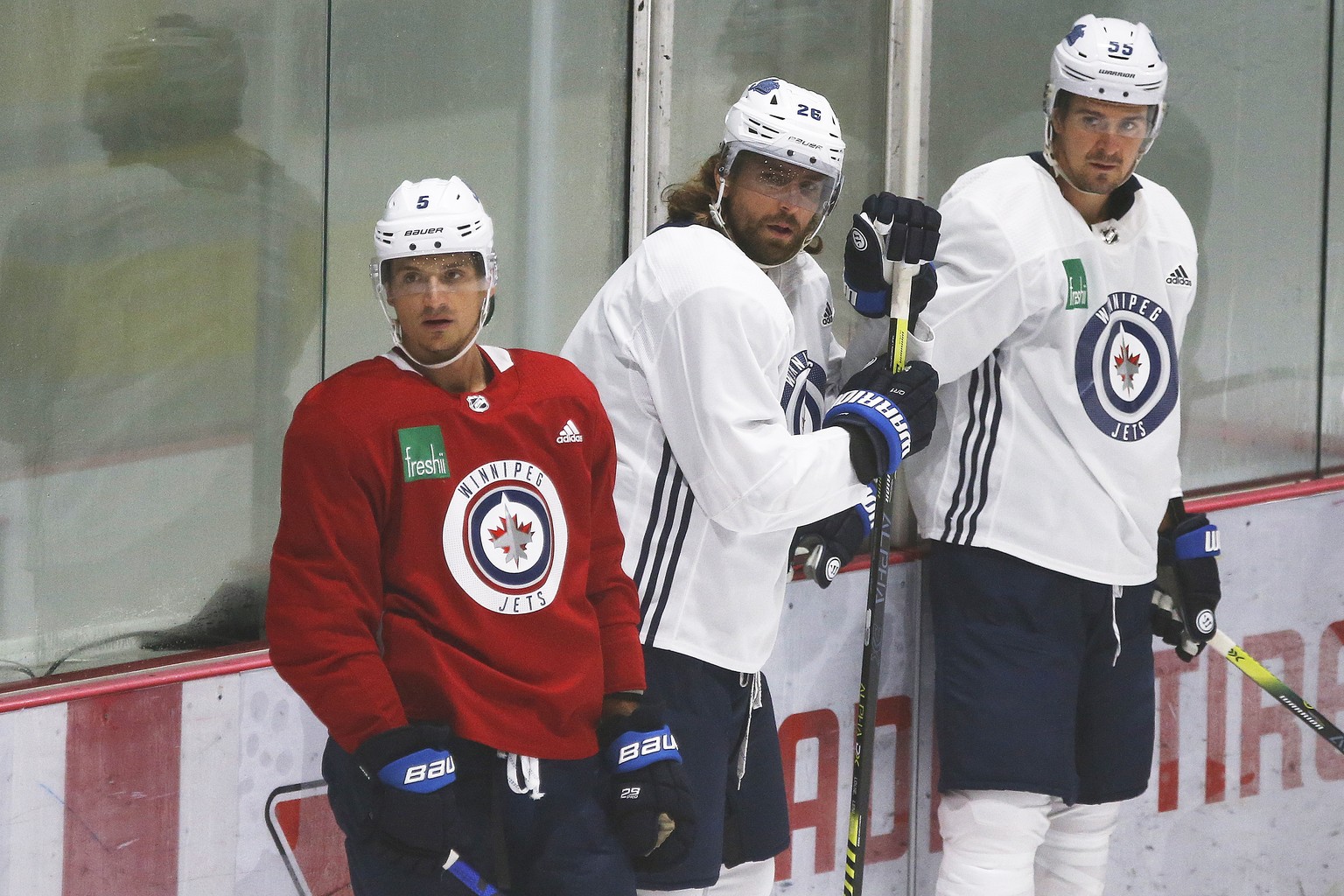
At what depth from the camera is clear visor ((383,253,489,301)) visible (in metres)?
2.08

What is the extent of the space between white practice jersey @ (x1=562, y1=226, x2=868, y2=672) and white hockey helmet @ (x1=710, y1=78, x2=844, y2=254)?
0.65 ft

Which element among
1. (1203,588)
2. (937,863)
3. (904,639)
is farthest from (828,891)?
(1203,588)

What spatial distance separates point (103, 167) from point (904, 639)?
1.71m

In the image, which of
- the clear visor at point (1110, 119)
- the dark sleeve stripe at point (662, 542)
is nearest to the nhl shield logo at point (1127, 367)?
the clear visor at point (1110, 119)

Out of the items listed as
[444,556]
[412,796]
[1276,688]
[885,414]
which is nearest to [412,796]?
[412,796]

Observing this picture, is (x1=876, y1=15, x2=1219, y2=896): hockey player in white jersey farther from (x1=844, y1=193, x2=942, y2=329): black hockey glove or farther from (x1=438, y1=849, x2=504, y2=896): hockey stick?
(x1=438, y1=849, x2=504, y2=896): hockey stick

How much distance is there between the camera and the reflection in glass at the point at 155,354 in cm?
259

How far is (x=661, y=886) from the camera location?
2.35 m

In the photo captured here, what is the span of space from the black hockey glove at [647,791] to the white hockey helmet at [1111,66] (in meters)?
1.38

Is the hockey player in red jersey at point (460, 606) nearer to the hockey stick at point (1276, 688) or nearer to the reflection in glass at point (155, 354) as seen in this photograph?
the reflection in glass at point (155, 354)

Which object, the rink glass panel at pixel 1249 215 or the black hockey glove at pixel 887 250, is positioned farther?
the rink glass panel at pixel 1249 215

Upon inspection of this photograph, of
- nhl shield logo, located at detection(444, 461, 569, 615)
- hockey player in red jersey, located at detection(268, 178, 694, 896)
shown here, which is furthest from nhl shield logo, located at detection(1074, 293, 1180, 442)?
nhl shield logo, located at detection(444, 461, 569, 615)

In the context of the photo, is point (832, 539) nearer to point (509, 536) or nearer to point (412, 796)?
point (509, 536)

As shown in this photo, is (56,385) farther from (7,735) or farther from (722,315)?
(722,315)
